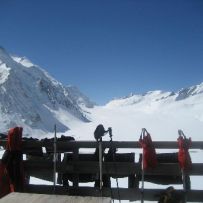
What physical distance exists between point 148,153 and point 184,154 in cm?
69

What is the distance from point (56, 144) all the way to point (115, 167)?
1.33 metres

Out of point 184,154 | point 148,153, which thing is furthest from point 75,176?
point 184,154

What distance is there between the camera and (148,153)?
24.9 ft

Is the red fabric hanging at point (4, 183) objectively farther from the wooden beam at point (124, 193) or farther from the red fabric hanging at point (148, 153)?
the red fabric hanging at point (148, 153)

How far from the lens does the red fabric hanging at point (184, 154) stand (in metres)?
7.46

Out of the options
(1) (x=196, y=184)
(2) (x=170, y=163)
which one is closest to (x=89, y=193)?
(2) (x=170, y=163)

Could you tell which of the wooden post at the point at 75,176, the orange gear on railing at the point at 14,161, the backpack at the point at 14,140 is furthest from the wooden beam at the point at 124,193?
the backpack at the point at 14,140

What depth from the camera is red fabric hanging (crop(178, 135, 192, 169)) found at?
7.46 metres

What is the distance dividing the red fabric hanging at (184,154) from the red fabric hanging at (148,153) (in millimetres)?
502

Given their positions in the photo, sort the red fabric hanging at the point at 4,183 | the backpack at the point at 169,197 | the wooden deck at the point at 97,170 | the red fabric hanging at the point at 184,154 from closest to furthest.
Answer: the backpack at the point at 169,197 → the red fabric hanging at the point at 184,154 → the wooden deck at the point at 97,170 → the red fabric hanging at the point at 4,183

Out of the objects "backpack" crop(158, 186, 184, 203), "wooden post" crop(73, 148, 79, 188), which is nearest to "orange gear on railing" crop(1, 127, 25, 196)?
"wooden post" crop(73, 148, 79, 188)

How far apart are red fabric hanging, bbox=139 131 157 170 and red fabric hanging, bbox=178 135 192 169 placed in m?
0.50

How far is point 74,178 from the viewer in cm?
809

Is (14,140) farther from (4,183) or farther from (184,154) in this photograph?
(184,154)
